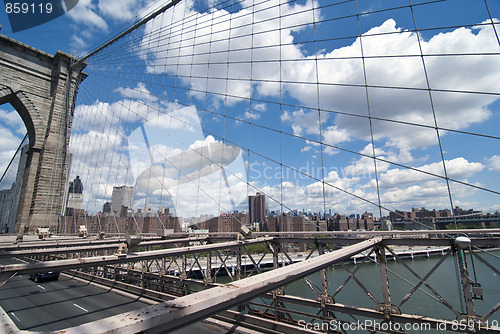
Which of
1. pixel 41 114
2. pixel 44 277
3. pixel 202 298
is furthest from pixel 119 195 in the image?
pixel 202 298

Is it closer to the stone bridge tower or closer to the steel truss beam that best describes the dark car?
Result: the stone bridge tower

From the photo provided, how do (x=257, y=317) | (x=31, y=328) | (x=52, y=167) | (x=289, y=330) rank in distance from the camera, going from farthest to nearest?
1. (x=52, y=167)
2. (x=31, y=328)
3. (x=257, y=317)
4. (x=289, y=330)

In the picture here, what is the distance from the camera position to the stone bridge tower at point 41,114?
2047cm

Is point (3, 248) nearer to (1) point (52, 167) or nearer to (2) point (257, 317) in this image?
(2) point (257, 317)

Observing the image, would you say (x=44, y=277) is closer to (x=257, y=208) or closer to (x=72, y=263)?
(x=72, y=263)

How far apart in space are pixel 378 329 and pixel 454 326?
137 cm

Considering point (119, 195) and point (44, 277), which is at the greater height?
point (119, 195)

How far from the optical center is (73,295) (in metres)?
13.0

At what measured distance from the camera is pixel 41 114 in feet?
74.0

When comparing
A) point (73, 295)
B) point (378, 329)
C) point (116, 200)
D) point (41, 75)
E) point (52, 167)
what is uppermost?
point (41, 75)

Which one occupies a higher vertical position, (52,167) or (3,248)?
(52,167)

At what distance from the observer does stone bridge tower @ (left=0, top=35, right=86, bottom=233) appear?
20469mm

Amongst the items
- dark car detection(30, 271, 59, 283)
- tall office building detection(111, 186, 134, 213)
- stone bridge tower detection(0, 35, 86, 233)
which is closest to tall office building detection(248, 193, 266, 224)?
tall office building detection(111, 186, 134, 213)

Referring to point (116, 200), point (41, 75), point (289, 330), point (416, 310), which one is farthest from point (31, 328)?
point (416, 310)
